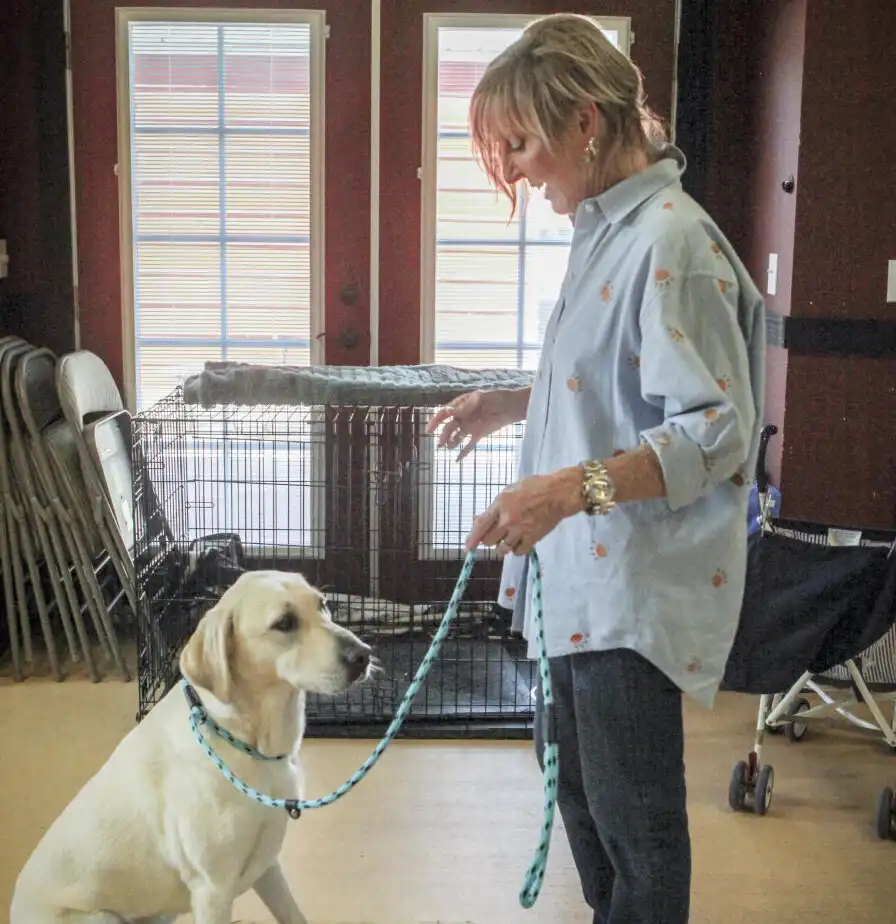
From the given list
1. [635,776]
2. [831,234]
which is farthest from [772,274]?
A: [635,776]

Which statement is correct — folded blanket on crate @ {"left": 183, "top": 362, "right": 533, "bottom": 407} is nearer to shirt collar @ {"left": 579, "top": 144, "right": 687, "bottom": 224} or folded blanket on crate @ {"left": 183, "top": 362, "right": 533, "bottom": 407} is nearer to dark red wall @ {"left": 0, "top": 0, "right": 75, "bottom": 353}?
dark red wall @ {"left": 0, "top": 0, "right": 75, "bottom": 353}

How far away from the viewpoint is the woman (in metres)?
1.40

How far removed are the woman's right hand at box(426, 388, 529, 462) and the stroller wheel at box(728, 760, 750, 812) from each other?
1340mm

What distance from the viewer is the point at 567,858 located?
2621 millimetres

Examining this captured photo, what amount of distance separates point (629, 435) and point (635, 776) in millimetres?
407

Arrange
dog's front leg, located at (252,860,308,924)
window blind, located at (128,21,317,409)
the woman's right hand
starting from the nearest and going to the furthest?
the woman's right hand → dog's front leg, located at (252,860,308,924) → window blind, located at (128,21,317,409)

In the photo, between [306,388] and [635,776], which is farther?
[306,388]

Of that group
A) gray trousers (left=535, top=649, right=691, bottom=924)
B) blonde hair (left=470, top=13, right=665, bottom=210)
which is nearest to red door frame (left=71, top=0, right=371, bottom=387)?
blonde hair (left=470, top=13, right=665, bottom=210)

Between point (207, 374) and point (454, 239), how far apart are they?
99 cm

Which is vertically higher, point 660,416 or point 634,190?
point 634,190

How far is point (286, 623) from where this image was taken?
1910 mm

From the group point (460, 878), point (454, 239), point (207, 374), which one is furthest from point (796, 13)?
point (460, 878)

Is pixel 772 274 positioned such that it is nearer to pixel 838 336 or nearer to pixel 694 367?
pixel 838 336

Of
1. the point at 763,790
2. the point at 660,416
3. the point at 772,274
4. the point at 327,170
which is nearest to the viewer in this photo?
the point at 660,416
